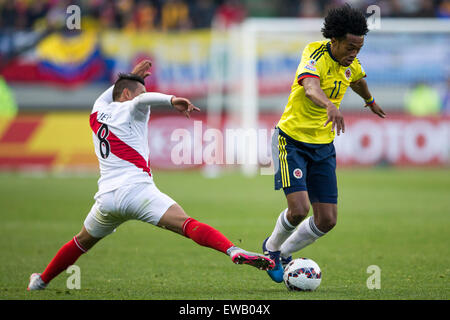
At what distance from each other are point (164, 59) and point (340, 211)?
11.3 meters

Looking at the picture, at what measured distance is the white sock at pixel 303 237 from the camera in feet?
22.6

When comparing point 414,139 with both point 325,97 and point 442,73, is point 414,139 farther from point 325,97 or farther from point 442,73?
point 325,97

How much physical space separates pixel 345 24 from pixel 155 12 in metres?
18.9

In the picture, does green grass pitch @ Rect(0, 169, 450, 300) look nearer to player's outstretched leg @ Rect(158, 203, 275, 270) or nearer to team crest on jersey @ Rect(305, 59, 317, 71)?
player's outstretched leg @ Rect(158, 203, 275, 270)

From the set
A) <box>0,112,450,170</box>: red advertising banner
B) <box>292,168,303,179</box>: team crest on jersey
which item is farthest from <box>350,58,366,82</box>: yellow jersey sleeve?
<box>0,112,450,170</box>: red advertising banner

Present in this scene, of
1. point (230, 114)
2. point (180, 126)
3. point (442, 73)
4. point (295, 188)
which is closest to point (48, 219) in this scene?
point (295, 188)

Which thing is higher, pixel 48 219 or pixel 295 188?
pixel 295 188

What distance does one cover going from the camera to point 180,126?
21047 millimetres

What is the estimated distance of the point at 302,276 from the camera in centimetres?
642

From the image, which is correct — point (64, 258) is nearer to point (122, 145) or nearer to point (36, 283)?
point (36, 283)

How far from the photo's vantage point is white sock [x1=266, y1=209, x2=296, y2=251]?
6840 millimetres

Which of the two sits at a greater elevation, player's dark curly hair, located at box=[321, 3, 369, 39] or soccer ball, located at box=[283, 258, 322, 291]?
player's dark curly hair, located at box=[321, 3, 369, 39]

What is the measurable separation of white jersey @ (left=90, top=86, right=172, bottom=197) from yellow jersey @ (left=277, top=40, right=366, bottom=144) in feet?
4.71

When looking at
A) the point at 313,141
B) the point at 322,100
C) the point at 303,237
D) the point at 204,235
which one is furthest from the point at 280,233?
the point at 322,100
